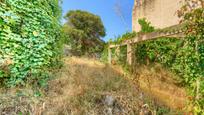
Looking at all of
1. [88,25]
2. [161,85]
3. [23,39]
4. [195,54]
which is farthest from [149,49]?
[88,25]

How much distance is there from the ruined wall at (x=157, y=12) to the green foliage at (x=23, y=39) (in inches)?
366

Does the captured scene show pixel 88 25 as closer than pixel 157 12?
No

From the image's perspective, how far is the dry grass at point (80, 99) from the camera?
4.25m

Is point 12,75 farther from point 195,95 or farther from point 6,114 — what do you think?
point 195,95

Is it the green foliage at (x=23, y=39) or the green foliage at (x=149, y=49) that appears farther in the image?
the green foliage at (x=149, y=49)

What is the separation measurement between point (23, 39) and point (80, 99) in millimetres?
1626

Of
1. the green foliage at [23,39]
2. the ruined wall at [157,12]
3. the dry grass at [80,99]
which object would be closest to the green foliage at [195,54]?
the dry grass at [80,99]

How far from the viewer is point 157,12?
1532cm

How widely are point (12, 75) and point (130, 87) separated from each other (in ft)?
8.14

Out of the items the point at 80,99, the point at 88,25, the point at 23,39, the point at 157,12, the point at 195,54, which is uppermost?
the point at 88,25

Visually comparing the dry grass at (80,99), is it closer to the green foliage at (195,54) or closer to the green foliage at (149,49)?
the green foliage at (195,54)

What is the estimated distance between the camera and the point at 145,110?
4.64 meters

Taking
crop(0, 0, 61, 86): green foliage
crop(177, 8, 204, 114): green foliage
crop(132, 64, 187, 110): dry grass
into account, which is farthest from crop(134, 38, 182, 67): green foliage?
crop(0, 0, 61, 86): green foliage

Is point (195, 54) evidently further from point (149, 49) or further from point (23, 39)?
point (149, 49)
